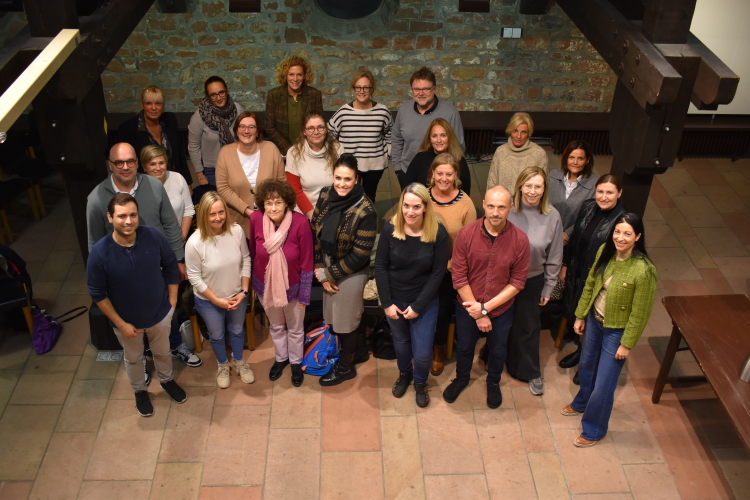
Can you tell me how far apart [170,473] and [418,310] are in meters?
1.79

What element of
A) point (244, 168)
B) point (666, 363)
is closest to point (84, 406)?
point (244, 168)

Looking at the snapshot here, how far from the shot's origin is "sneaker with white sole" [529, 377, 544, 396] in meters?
4.70

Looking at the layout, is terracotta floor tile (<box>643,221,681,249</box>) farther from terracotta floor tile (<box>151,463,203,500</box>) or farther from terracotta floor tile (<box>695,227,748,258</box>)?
terracotta floor tile (<box>151,463,203,500</box>)

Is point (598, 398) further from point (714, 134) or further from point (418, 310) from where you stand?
point (714, 134)

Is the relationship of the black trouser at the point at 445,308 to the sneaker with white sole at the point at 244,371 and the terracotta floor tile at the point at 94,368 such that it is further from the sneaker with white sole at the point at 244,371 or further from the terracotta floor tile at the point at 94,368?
the terracotta floor tile at the point at 94,368

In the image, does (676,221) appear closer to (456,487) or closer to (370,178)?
(370,178)

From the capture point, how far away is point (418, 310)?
4211 millimetres

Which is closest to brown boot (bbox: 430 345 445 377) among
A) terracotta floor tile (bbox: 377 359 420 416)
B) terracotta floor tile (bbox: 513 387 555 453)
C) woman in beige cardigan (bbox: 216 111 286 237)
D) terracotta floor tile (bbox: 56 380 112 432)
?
terracotta floor tile (bbox: 377 359 420 416)

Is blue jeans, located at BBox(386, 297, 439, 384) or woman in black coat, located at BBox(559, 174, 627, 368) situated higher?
woman in black coat, located at BBox(559, 174, 627, 368)

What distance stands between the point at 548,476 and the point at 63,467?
2932mm

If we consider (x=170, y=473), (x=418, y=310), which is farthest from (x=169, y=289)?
(x=418, y=310)

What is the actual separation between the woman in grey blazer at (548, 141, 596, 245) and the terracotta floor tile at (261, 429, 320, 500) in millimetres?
2209

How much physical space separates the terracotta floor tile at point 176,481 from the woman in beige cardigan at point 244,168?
1706 millimetres

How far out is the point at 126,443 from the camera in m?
4.32
